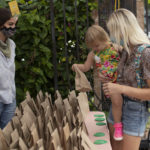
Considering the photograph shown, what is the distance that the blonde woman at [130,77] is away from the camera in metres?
1.34

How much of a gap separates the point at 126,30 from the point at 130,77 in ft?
0.83

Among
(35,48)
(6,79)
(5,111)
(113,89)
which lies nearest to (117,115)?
(113,89)

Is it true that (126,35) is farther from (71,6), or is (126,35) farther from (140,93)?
(71,6)

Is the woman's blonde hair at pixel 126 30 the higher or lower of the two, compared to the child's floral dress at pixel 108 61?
higher

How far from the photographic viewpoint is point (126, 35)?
1368 millimetres

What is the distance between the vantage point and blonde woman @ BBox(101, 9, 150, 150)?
134 cm

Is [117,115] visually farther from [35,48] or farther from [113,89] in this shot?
[35,48]

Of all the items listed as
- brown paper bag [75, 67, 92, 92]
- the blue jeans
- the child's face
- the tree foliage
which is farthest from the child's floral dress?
the tree foliage

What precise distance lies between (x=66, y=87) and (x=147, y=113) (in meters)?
2.02

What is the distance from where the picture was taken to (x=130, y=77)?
1402 mm

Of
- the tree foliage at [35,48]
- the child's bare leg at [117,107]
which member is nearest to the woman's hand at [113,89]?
the child's bare leg at [117,107]

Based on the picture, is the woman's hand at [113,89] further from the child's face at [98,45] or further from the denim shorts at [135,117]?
the child's face at [98,45]

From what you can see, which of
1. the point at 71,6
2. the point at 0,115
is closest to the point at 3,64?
the point at 0,115

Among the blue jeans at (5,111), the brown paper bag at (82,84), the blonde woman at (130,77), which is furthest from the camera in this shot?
the blue jeans at (5,111)
